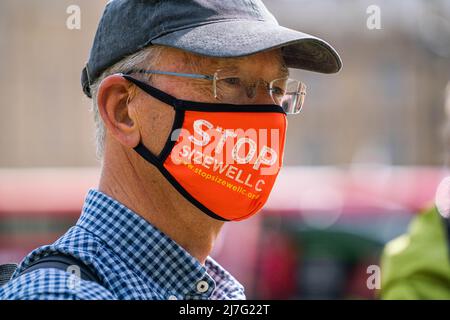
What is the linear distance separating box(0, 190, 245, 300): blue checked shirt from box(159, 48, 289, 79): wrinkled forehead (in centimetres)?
43

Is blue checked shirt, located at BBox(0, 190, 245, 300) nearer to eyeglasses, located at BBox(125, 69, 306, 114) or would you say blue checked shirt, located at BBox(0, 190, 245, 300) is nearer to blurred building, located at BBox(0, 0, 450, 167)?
eyeglasses, located at BBox(125, 69, 306, 114)

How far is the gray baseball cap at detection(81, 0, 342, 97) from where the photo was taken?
2270 mm

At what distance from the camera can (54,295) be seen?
1.90 metres

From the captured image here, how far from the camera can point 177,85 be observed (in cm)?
238

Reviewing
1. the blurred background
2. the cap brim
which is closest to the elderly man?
the cap brim

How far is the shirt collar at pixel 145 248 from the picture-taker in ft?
7.23

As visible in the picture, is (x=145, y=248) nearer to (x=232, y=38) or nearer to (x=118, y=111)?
(x=118, y=111)

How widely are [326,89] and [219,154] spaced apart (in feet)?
137

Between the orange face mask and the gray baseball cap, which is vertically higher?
the gray baseball cap

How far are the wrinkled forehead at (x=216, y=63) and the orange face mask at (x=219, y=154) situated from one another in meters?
0.09

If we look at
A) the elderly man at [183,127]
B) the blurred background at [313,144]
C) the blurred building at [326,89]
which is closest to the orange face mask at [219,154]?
the elderly man at [183,127]

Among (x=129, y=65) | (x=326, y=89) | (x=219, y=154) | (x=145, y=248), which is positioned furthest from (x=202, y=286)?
(x=326, y=89)

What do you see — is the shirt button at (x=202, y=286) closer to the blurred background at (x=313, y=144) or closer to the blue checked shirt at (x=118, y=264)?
the blue checked shirt at (x=118, y=264)
